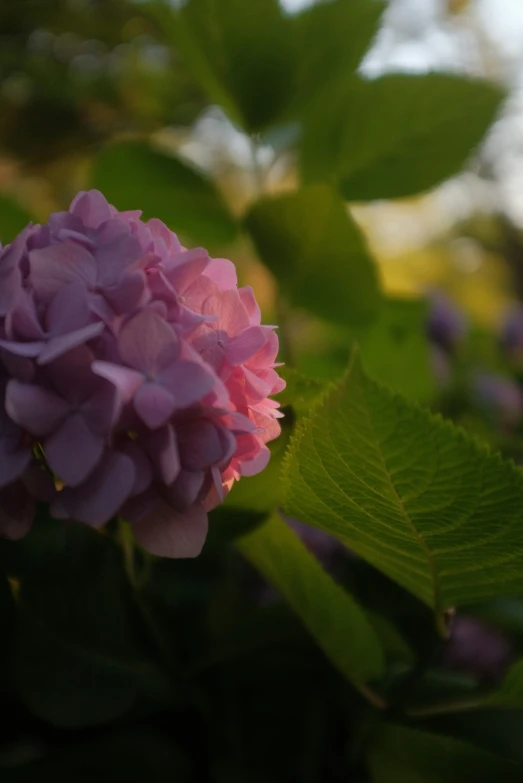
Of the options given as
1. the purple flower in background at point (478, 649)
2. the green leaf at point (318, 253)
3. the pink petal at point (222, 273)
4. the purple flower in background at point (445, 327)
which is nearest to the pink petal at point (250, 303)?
the pink petal at point (222, 273)

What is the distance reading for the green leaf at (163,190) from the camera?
0.38 meters

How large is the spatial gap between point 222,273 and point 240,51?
195 mm

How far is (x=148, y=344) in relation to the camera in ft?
0.60

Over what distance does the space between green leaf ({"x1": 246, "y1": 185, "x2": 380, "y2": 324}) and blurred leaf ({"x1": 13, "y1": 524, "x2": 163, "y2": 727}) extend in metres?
0.15

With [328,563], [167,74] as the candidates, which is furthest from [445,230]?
[328,563]

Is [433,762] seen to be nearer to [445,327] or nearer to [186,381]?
[186,381]

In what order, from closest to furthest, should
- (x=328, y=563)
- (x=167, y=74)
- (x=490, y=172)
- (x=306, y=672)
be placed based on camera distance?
1. (x=306, y=672)
2. (x=328, y=563)
3. (x=167, y=74)
4. (x=490, y=172)

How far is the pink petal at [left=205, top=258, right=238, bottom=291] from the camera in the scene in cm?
22

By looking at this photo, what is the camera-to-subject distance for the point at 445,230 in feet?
14.2

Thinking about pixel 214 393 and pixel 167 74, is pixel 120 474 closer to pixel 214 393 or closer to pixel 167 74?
pixel 214 393

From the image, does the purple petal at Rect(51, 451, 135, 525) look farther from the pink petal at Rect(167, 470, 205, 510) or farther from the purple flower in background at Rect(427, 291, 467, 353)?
the purple flower in background at Rect(427, 291, 467, 353)

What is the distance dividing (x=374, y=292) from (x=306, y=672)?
0.16 meters

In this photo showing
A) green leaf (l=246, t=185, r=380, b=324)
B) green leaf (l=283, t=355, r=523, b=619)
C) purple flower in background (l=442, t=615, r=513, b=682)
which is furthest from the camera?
purple flower in background (l=442, t=615, r=513, b=682)

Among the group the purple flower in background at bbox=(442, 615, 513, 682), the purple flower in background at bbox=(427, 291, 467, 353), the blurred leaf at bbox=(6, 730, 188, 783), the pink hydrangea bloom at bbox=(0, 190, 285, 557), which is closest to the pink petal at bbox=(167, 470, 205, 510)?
the pink hydrangea bloom at bbox=(0, 190, 285, 557)
